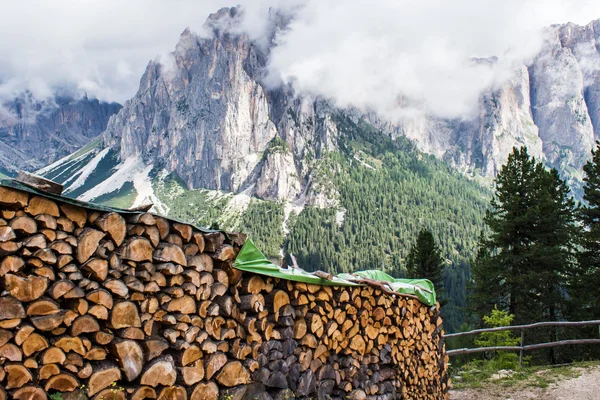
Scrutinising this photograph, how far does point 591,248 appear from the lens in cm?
1864

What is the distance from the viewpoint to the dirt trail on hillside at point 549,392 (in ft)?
30.0

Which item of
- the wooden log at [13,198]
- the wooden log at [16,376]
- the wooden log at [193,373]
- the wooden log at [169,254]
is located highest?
the wooden log at [13,198]

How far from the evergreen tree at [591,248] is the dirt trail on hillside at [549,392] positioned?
28.1 feet

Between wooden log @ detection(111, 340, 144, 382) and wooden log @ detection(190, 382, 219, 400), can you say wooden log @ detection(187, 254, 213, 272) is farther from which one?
wooden log @ detection(190, 382, 219, 400)

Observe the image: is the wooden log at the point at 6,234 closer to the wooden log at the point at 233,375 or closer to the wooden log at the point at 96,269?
the wooden log at the point at 96,269

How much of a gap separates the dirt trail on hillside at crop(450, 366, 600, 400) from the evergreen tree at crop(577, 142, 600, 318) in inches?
337

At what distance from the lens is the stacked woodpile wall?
10.2 ft

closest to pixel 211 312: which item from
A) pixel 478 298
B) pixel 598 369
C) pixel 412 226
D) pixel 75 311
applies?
pixel 75 311

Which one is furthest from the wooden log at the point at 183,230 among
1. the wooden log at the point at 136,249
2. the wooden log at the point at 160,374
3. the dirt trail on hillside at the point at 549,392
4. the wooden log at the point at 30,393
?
the dirt trail on hillside at the point at 549,392

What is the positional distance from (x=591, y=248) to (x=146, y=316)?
821 inches

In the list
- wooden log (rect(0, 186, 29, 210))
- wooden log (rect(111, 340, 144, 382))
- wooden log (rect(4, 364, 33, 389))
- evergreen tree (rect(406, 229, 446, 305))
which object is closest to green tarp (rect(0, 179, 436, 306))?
wooden log (rect(0, 186, 29, 210))

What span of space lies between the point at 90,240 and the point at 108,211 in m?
0.29

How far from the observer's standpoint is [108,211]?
11.8 feet

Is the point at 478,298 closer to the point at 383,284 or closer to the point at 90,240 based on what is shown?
the point at 383,284
